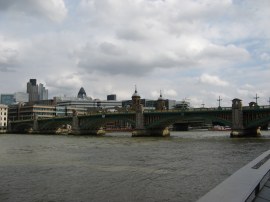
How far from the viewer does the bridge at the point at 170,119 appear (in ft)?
340

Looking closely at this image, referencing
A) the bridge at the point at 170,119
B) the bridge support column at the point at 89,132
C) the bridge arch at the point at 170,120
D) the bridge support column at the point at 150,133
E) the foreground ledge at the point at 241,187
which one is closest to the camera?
the foreground ledge at the point at 241,187

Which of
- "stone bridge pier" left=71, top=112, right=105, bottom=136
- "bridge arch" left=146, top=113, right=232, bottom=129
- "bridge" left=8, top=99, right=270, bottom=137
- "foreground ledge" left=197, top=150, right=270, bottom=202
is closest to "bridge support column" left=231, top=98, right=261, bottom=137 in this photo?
"bridge" left=8, top=99, right=270, bottom=137

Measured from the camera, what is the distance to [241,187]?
38.8 feet

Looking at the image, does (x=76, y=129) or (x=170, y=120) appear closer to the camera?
(x=170, y=120)

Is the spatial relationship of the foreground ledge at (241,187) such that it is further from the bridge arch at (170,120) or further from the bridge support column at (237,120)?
the bridge arch at (170,120)

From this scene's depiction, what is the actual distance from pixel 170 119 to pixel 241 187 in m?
109

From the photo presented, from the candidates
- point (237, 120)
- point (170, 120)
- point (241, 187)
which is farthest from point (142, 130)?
point (241, 187)

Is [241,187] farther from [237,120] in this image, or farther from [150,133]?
[150,133]

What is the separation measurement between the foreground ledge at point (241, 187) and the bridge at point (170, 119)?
3491 inches

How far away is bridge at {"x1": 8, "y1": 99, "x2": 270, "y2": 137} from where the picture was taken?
104m

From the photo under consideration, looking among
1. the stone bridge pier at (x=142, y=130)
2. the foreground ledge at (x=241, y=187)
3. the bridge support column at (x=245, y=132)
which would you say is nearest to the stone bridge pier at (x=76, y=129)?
the stone bridge pier at (x=142, y=130)

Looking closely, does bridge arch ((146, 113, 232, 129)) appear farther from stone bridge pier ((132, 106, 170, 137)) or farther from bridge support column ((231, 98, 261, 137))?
bridge support column ((231, 98, 261, 137))

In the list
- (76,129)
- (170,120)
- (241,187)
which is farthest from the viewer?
(76,129)

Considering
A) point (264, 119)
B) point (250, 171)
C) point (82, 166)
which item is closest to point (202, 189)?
point (250, 171)
